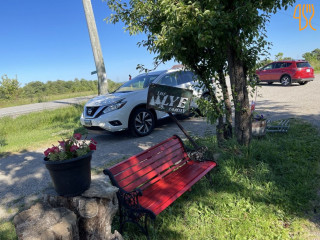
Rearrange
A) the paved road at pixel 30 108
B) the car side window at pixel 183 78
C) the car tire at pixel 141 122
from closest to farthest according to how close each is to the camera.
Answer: the car tire at pixel 141 122, the car side window at pixel 183 78, the paved road at pixel 30 108

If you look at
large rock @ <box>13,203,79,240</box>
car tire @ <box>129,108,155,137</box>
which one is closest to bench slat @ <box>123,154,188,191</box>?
large rock @ <box>13,203,79,240</box>

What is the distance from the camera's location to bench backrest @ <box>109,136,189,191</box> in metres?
2.75

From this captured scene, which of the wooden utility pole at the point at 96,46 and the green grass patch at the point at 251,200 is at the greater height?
the wooden utility pole at the point at 96,46

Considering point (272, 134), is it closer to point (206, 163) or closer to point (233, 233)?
point (206, 163)

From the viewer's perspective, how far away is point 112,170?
8.77 ft

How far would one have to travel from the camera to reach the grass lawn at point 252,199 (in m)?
2.60

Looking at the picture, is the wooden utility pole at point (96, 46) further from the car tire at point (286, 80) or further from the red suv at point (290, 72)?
the car tire at point (286, 80)

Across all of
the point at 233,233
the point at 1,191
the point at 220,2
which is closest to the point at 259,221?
the point at 233,233

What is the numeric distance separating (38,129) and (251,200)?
8.80 m

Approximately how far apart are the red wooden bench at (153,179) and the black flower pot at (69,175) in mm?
371

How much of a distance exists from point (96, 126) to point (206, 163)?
361 cm

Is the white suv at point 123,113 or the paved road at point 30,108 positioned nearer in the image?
the white suv at point 123,113

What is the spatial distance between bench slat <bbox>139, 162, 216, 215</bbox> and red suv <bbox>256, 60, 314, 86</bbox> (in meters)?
13.1

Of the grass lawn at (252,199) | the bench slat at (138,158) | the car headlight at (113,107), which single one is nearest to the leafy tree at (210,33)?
the grass lawn at (252,199)
